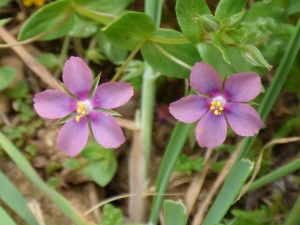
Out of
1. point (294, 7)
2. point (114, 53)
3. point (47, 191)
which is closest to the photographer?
point (47, 191)

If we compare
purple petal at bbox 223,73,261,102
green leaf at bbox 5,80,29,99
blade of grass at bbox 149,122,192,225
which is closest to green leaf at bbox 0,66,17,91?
green leaf at bbox 5,80,29,99

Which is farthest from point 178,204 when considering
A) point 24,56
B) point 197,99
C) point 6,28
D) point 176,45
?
point 6,28

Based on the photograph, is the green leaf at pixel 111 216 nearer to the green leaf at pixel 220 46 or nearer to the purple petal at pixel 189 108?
the purple petal at pixel 189 108

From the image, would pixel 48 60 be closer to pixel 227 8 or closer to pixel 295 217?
pixel 227 8

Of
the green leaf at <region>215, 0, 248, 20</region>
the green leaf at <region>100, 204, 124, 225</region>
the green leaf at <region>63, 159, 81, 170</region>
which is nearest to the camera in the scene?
the green leaf at <region>215, 0, 248, 20</region>

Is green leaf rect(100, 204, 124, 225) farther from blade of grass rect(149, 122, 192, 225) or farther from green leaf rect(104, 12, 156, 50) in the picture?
green leaf rect(104, 12, 156, 50)

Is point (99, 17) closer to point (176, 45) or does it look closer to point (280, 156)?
point (176, 45)

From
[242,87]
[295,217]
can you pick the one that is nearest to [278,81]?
[242,87]

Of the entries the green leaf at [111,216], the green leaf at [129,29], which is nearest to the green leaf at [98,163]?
the green leaf at [111,216]

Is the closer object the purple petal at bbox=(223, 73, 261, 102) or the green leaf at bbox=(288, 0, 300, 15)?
the purple petal at bbox=(223, 73, 261, 102)
